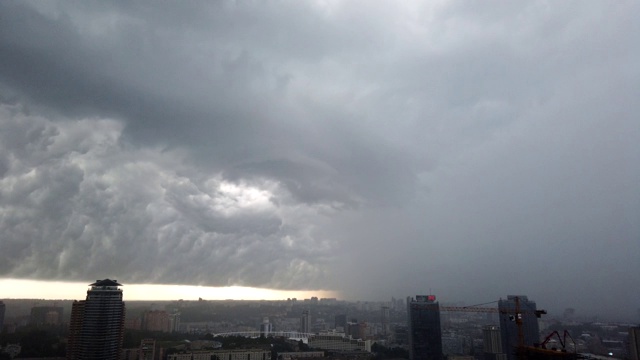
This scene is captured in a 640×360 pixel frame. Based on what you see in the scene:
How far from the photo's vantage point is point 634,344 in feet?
102

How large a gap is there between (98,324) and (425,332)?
2818 centimetres

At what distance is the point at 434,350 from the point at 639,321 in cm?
3060

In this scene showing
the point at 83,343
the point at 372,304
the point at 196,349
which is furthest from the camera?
the point at 372,304

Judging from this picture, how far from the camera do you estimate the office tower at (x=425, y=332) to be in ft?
126

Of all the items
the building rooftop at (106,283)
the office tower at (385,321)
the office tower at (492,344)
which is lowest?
the office tower at (385,321)

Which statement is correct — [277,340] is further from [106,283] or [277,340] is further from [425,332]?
[106,283]

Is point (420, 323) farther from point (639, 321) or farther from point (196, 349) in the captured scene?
point (639, 321)

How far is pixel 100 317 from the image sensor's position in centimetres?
2848

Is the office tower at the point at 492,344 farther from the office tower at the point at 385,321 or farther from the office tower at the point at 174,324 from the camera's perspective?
the office tower at the point at 174,324

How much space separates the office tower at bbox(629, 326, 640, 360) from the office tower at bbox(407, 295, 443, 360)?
1473 centimetres

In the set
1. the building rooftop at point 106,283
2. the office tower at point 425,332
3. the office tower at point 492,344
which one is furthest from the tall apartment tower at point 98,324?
the office tower at point 492,344

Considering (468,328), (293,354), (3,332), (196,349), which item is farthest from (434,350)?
(3,332)

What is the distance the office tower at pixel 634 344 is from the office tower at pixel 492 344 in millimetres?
10022

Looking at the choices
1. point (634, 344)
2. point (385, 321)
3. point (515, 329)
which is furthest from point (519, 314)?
point (385, 321)
